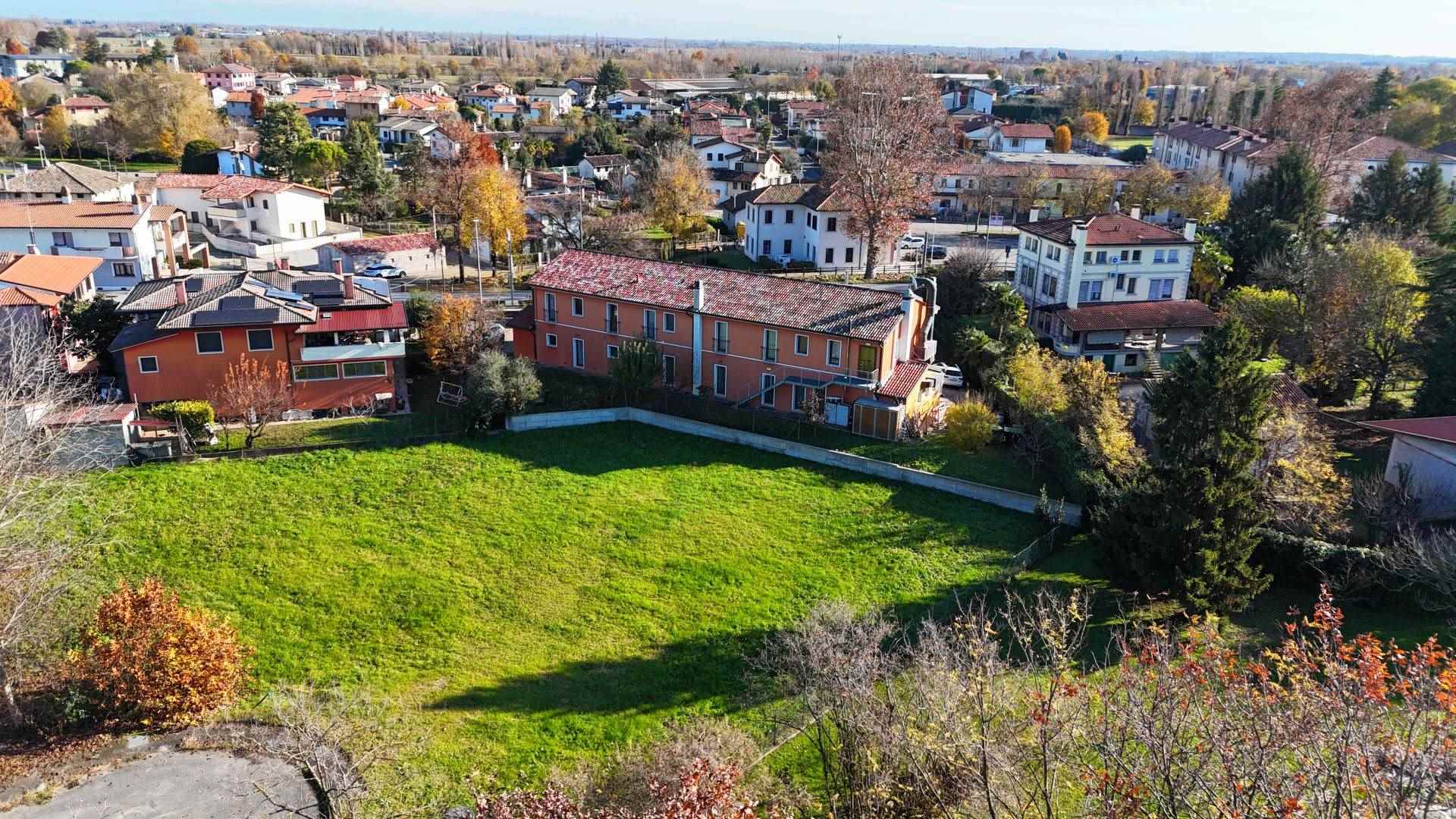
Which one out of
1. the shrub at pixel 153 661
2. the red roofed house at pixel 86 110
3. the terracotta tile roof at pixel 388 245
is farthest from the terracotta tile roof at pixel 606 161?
the shrub at pixel 153 661

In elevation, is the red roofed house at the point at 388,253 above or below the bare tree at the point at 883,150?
below

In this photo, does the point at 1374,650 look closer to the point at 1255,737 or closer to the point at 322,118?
the point at 1255,737

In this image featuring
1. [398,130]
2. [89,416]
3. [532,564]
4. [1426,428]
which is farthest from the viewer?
[398,130]

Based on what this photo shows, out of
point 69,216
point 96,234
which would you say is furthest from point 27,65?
point 96,234

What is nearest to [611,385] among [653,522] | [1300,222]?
[653,522]

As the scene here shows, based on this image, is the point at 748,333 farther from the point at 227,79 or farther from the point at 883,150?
the point at 227,79

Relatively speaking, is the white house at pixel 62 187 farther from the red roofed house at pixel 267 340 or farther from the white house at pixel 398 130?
the white house at pixel 398 130

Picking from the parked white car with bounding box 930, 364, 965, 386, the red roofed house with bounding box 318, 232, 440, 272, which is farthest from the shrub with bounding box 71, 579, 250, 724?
the red roofed house with bounding box 318, 232, 440, 272
